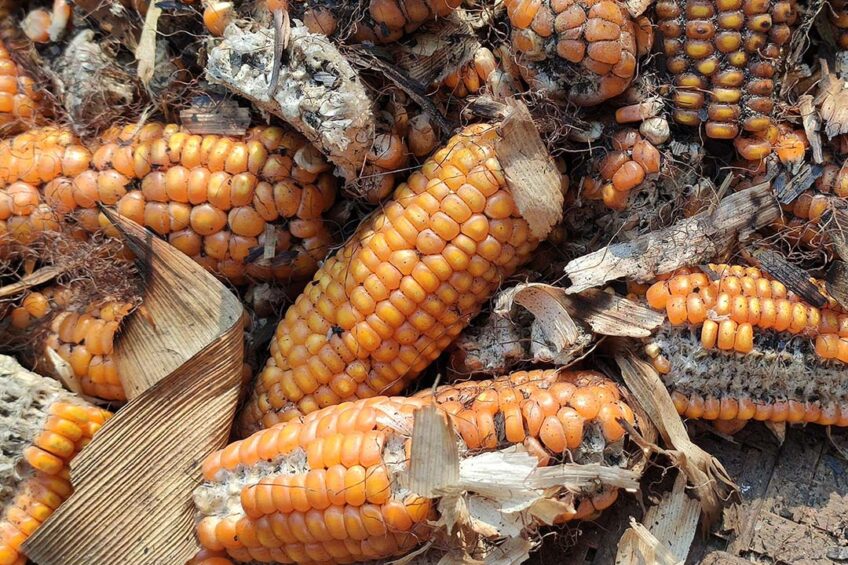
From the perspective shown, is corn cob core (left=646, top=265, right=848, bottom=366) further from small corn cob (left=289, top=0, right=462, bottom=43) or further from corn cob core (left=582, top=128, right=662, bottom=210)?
small corn cob (left=289, top=0, right=462, bottom=43)

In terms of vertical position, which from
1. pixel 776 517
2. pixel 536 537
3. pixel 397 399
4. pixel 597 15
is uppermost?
pixel 597 15

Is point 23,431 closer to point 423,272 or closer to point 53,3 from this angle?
point 423,272

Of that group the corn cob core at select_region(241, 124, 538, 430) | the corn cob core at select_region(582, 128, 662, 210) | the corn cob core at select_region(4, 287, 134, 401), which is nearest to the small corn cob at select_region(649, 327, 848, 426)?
the corn cob core at select_region(582, 128, 662, 210)

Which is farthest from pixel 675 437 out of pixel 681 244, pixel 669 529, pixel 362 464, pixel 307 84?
pixel 307 84

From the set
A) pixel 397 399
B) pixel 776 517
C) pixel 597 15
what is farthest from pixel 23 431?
pixel 776 517

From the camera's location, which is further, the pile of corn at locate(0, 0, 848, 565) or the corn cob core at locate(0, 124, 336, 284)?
the corn cob core at locate(0, 124, 336, 284)

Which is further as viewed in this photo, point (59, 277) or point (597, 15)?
point (59, 277)
